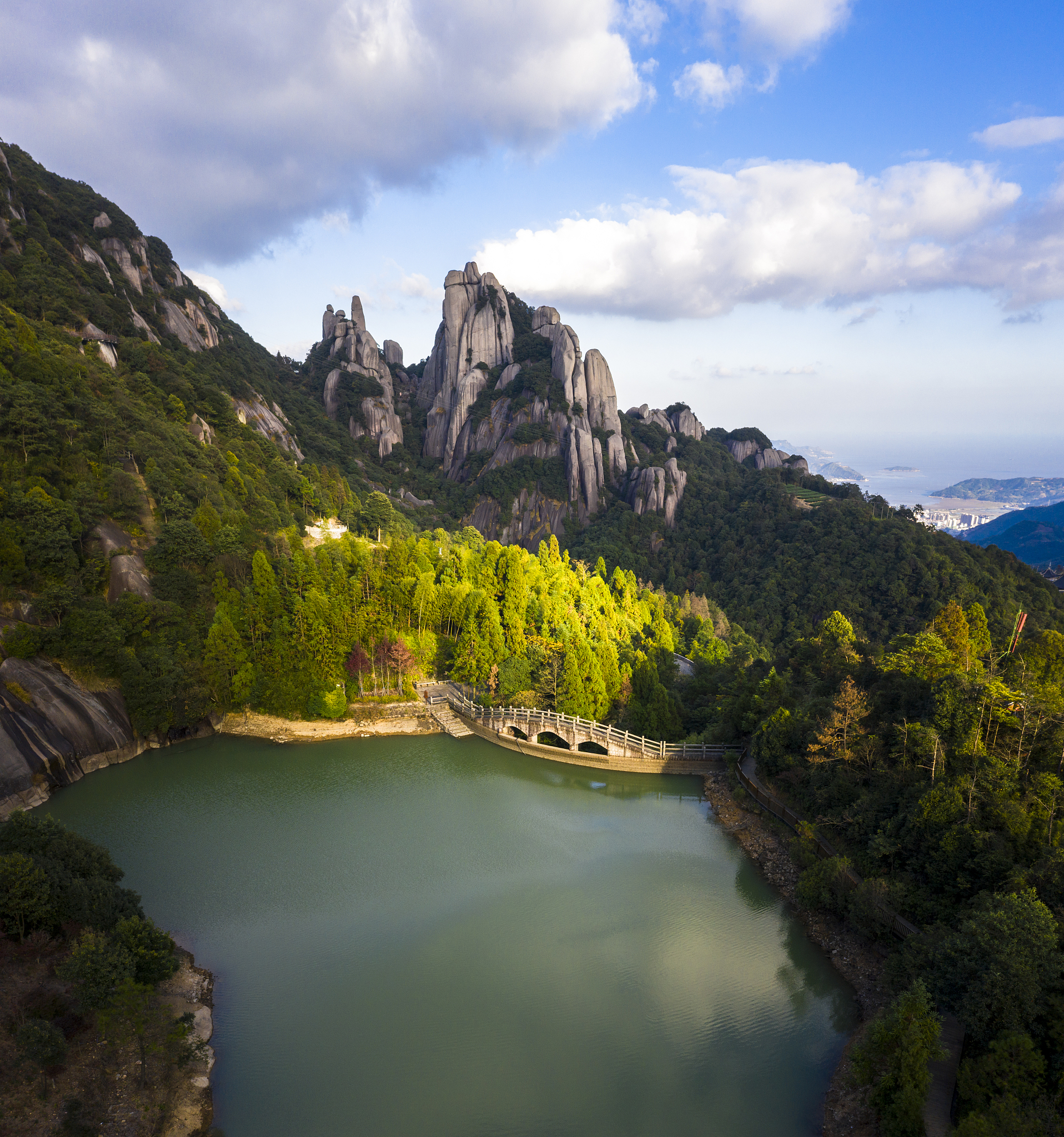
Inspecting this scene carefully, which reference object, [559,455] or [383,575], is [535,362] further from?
[383,575]

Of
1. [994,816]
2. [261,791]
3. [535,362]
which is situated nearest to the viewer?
[994,816]

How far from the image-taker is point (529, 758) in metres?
26.8

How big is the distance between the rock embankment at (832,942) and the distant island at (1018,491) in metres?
200

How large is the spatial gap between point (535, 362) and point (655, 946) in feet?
255

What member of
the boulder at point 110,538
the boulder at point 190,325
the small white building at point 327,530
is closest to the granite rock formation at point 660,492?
the small white building at point 327,530

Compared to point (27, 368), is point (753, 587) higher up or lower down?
lower down

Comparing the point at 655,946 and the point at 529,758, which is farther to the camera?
the point at 529,758

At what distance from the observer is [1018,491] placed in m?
188

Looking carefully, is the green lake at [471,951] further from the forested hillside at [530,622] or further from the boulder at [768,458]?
the boulder at [768,458]

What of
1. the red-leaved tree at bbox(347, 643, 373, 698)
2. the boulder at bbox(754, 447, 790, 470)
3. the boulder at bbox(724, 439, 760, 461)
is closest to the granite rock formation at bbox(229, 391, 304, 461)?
the red-leaved tree at bbox(347, 643, 373, 698)

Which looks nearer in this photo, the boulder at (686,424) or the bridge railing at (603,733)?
the bridge railing at (603,733)

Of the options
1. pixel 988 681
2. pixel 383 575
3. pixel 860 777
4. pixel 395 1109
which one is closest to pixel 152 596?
pixel 383 575

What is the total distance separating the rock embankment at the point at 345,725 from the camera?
27156 mm

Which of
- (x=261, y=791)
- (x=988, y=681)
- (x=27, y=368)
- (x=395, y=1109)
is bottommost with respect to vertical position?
(x=395, y=1109)
